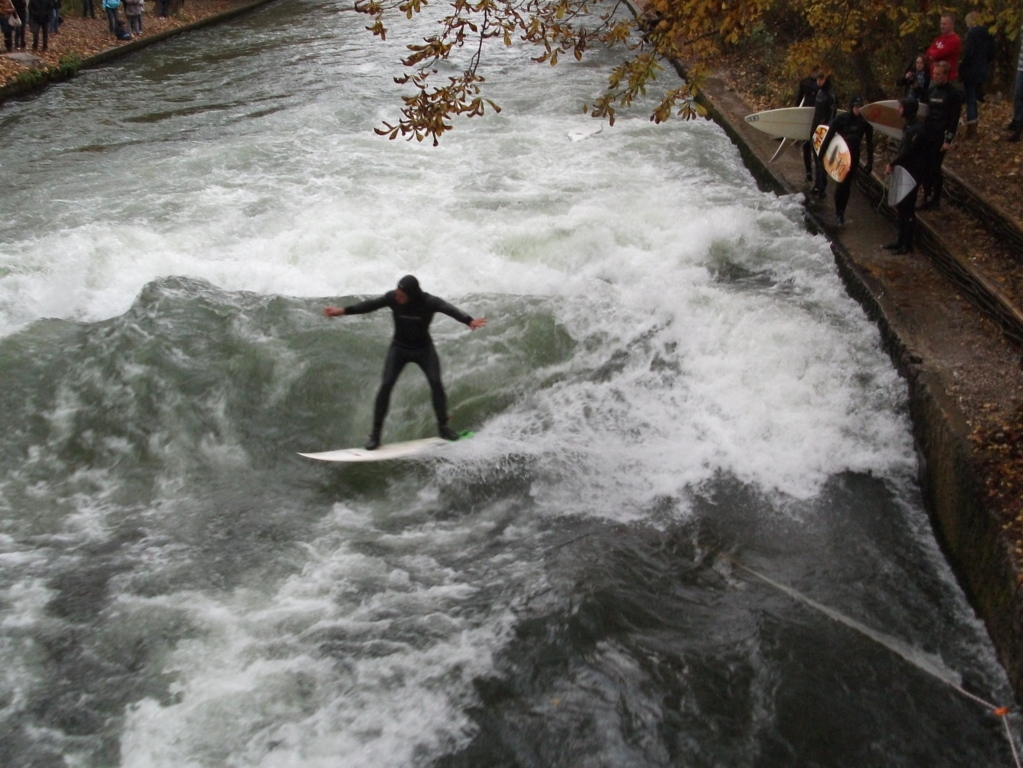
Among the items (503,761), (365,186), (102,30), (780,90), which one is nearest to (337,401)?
(503,761)

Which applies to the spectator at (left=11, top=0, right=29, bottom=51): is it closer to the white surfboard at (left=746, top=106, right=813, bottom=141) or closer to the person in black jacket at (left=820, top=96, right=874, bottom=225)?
the white surfboard at (left=746, top=106, right=813, bottom=141)

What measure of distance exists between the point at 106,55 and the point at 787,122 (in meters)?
16.9

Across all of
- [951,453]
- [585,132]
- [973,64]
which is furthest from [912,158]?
[585,132]

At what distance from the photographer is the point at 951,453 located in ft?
22.9

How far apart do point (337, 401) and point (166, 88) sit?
566 inches

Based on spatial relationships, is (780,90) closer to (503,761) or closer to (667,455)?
(667,455)

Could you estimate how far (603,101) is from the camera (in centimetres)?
803

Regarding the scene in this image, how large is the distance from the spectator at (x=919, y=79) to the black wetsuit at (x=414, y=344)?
25.6 feet

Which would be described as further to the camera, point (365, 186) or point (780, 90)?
point (780, 90)

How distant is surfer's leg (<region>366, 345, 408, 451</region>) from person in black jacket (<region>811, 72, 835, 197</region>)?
6.79m

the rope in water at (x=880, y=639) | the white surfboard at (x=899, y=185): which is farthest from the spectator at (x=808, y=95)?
the rope in water at (x=880, y=639)

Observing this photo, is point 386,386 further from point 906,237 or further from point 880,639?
point 906,237

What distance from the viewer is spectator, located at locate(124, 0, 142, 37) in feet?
81.4

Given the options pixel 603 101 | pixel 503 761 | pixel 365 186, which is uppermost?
pixel 603 101
